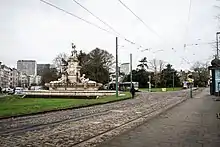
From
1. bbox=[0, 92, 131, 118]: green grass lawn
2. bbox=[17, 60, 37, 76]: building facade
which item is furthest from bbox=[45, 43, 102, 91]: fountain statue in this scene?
bbox=[17, 60, 37, 76]: building facade

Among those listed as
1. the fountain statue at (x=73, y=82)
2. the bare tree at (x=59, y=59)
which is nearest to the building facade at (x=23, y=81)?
the bare tree at (x=59, y=59)

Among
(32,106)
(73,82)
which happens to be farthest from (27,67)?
(32,106)

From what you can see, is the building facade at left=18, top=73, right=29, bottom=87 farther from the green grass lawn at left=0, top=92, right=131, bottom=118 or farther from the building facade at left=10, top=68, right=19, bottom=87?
the green grass lawn at left=0, top=92, right=131, bottom=118

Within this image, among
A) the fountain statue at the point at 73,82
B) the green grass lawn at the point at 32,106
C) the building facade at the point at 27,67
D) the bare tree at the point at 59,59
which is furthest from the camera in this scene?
the building facade at the point at 27,67

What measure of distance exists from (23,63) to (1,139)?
440ft

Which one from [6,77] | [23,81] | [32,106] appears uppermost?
[6,77]

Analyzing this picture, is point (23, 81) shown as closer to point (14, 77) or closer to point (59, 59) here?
point (14, 77)

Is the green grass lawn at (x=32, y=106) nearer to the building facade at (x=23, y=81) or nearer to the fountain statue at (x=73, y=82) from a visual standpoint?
the fountain statue at (x=73, y=82)

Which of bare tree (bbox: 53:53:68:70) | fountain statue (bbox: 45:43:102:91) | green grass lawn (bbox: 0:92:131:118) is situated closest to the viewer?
green grass lawn (bbox: 0:92:131:118)

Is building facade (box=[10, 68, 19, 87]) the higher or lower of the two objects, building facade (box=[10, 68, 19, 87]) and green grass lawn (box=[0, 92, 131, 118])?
the higher

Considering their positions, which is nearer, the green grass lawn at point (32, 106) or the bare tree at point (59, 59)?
the green grass lawn at point (32, 106)

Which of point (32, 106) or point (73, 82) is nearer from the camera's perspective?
point (32, 106)

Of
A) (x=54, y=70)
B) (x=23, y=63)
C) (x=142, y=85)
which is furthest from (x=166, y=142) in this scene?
(x=23, y=63)

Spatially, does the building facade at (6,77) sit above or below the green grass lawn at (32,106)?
above
